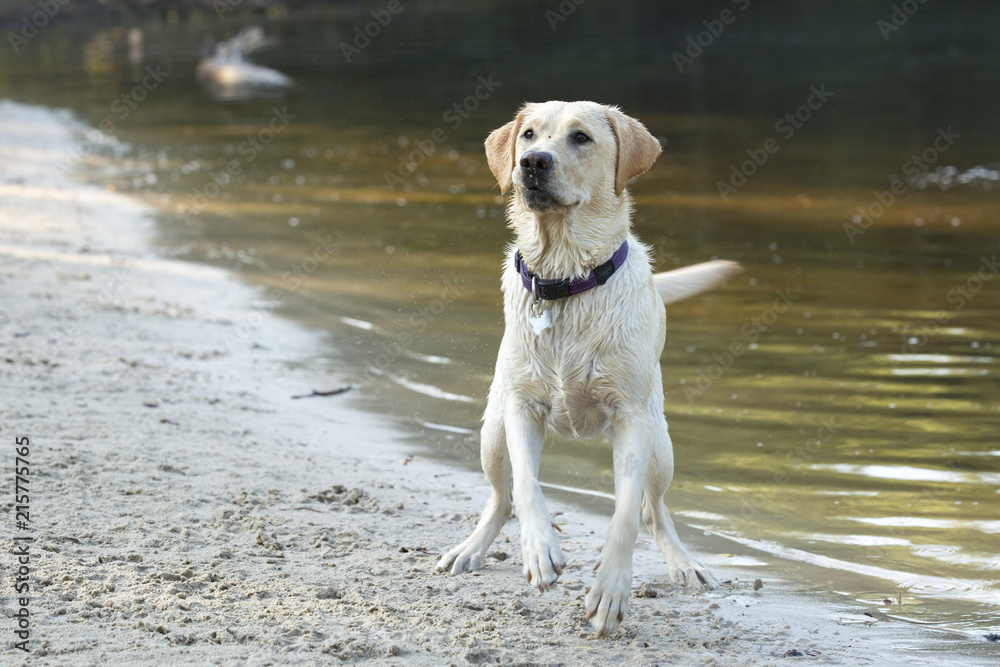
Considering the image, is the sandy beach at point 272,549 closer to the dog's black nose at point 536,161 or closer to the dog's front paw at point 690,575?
the dog's front paw at point 690,575

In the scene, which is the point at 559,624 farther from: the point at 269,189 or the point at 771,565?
the point at 269,189

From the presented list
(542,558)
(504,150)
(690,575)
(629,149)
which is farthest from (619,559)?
(504,150)

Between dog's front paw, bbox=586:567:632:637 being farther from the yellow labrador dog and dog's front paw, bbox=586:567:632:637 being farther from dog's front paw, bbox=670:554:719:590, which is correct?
dog's front paw, bbox=670:554:719:590

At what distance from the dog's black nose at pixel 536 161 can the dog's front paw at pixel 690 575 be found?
167 cm

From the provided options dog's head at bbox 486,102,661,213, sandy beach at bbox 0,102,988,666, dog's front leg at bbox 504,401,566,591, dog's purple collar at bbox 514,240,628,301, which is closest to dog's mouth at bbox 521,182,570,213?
dog's head at bbox 486,102,661,213

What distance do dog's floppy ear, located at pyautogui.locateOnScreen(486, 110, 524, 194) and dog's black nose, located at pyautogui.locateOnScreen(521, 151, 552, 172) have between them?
1.20ft

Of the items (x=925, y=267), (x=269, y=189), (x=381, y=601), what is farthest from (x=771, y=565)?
(x=269, y=189)

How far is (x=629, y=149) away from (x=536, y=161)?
501 millimetres

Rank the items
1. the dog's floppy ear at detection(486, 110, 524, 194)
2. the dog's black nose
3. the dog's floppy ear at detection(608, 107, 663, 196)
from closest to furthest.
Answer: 1. the dog's black nose
2. the dog's floppy ear at detection(608, 107, 663, 196)
3. the dog's floppy ear at detection(486, 110, 524, 194)

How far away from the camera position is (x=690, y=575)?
4.12 meters

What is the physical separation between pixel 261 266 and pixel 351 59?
71.4ft

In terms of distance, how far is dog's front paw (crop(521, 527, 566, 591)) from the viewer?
3.50 meters

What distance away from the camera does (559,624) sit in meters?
3.66

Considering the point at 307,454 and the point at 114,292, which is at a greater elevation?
the point at 114,292
